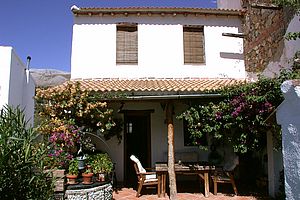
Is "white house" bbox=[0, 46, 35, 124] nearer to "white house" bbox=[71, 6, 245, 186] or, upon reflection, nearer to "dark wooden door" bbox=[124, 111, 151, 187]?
"white house" bbox=[71, 6, 245, 186]

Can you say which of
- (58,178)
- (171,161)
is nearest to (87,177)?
(58,178)

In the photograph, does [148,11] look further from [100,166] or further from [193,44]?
[100,166]

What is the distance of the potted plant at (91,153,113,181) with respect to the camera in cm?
825

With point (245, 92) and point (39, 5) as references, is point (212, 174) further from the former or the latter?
point (39, 5)

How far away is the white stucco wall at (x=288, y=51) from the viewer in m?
8.62

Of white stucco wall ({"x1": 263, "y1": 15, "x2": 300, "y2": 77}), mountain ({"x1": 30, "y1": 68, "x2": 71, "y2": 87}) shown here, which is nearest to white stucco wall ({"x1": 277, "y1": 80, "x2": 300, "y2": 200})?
white stucco wall ({"x1": 263, "y1": 15, "x2": 300, "y2": 77})

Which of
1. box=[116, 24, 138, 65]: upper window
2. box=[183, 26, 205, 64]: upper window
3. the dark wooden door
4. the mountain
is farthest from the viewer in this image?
the mountain

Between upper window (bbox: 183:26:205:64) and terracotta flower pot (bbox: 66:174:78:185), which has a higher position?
upper window (bbox: 183:26:205:64)

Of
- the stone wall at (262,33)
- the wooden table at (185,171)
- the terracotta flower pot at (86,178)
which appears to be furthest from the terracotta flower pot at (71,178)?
the stone wall at (262,33)

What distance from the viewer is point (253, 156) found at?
37.3 feet

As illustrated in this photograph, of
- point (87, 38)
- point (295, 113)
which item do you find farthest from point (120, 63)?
point (295, 113)

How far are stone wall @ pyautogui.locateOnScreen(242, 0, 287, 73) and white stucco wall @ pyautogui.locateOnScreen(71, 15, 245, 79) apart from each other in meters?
0.86

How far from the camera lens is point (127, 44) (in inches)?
511

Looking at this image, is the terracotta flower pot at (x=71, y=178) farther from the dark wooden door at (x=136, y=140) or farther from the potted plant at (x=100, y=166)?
the dark wooden door at (x=136, y=140)
